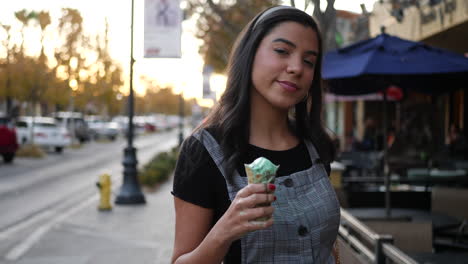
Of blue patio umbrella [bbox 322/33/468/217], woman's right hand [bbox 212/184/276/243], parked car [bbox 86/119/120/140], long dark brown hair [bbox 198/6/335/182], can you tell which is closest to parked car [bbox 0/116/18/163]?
blue patio umbrella [bbox 322/33/468/217]

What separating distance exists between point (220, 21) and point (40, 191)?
398 inches

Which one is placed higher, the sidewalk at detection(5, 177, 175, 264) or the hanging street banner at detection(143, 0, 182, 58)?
the hanging street banner at detection(143, 0, 182, 58)

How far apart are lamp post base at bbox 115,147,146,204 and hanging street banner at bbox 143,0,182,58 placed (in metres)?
2.50

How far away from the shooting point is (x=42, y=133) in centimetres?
3247

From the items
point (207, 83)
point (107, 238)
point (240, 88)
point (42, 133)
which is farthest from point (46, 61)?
point (240, 88)

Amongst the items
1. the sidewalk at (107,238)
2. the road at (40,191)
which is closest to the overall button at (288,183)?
the sidewalk at (107,238)

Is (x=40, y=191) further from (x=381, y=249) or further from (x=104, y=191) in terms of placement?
(x=381, y=249)

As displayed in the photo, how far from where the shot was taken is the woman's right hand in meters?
1.87

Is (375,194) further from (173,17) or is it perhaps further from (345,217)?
(173,17)

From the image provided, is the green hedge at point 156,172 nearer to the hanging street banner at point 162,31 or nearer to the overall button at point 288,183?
the hanging street banner at point 162,31

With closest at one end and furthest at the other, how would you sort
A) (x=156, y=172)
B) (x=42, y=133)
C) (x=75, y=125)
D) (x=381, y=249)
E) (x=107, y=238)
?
(x=381, y=249)
(x=107, y=238)
(x=156, y=172)
(x=42, y=133)
(x=75, y=125)

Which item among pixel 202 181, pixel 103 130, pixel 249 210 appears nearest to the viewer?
pixel 249 210

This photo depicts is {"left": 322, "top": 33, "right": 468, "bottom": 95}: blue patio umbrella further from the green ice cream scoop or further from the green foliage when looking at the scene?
the green foliage

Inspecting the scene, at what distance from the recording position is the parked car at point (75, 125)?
139 ft
